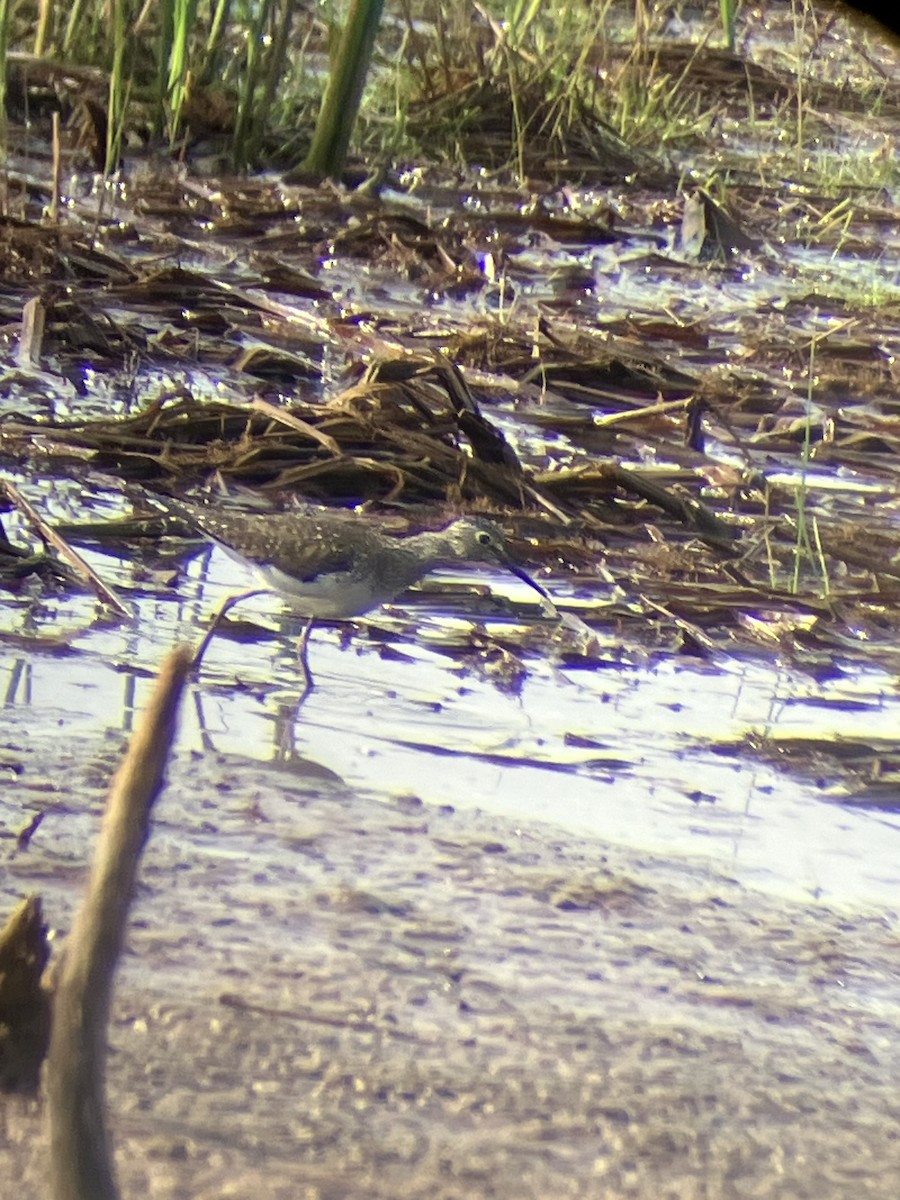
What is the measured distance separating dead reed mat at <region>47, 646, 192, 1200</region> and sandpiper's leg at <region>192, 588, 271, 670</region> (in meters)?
2.50

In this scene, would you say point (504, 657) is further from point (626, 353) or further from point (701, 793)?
point (626, 353)

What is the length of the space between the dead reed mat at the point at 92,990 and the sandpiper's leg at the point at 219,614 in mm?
2500

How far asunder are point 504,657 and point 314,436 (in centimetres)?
126

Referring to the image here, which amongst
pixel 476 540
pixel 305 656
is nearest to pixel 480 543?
pixel 476 540

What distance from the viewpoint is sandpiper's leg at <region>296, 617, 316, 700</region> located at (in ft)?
12.5

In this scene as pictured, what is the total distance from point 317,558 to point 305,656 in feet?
0.72

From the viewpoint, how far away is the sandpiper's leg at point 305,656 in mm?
3803

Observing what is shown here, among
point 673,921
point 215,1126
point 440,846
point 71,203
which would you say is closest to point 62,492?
point 440,846

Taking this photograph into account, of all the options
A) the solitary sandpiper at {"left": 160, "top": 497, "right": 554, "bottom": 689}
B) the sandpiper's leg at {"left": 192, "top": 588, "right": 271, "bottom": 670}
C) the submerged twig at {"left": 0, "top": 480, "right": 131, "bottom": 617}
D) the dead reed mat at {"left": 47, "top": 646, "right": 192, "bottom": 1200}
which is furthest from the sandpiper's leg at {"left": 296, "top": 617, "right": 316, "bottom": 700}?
the dead reed mat at {"left": 47, "top": 646, "right": 192, "bottom": 1200}

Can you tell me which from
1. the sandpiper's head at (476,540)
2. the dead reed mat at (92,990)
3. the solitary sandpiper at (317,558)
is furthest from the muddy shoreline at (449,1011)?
the sandpiper's head at (476,540)

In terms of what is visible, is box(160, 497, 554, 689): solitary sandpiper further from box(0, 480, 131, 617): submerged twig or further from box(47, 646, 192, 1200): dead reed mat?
box(47, 646, 192, 1200): dead reed mat

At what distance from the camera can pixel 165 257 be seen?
708 centimetres

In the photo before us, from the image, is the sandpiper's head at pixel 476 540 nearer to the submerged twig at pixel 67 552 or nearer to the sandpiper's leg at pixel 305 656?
the sandpiper's leg at pixel 305 656

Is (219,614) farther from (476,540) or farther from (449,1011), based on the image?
(449,1011)
